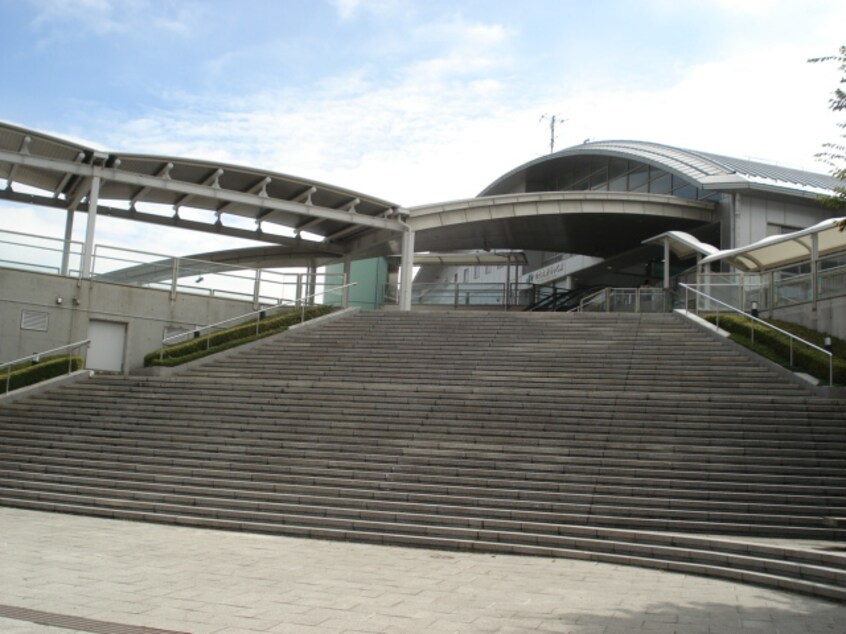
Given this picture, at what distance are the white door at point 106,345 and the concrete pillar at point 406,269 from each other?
958 centimetres

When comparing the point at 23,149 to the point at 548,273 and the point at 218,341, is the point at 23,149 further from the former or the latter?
the point at 548,273

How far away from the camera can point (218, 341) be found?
22109 mm

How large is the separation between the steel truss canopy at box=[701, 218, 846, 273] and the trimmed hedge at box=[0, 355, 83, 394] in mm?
18015

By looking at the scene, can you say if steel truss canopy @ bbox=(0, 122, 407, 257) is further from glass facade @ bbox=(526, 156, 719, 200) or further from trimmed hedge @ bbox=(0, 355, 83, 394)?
glass facade @ bbox=(526, 156, 719, 200)

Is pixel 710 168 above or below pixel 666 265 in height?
above

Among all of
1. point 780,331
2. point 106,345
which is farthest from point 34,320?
point 780,331

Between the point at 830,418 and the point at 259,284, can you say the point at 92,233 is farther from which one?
the point at 830,418

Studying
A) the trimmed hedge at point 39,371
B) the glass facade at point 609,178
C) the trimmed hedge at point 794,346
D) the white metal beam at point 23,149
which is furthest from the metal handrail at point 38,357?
the glass facade at point 609,178

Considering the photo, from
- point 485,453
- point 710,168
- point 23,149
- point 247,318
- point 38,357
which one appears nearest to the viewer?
point 485,453

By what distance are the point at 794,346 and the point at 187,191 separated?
16966mm

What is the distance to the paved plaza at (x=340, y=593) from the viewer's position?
673 centimetres

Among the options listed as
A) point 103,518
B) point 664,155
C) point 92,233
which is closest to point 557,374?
point 103,518

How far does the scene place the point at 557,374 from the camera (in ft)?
58.4

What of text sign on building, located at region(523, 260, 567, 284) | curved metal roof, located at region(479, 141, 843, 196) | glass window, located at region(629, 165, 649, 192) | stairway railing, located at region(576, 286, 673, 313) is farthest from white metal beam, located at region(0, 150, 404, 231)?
text sign on building, located at region(523, 260, 567, 284)
